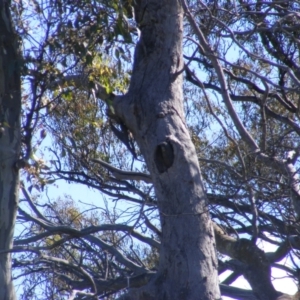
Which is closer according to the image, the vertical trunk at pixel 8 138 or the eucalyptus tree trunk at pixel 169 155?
the eucalyptus tree trunk at pixel 169 155

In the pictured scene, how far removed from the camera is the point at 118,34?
4789mm

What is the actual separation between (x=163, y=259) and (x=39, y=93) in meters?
1.69

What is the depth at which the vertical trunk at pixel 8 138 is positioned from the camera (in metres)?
4.48

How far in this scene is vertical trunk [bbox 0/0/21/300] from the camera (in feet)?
14.7

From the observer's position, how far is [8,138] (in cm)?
462

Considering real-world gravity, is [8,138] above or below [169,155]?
above

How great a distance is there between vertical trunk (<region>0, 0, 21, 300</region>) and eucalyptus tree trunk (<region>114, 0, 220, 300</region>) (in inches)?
29.0

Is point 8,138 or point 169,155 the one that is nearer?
point 169,155

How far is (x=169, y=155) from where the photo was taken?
13.8 ft

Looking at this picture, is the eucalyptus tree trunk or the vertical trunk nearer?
the eucalyptus tree trunk

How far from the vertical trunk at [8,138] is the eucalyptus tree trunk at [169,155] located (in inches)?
29.0

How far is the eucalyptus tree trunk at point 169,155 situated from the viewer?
3.95 meters

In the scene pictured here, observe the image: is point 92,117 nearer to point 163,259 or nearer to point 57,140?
point 57,140

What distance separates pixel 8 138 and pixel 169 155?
1194 millimetres
